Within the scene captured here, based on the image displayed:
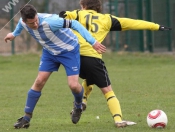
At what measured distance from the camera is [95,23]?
7.37 m

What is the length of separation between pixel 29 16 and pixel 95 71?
1.20 meters

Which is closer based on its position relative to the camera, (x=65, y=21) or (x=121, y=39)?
(x=65, y=21)

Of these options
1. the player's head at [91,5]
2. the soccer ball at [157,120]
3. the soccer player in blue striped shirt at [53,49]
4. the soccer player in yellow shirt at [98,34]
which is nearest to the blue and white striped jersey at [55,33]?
the soccer player in blue striped shirt at [53,49]

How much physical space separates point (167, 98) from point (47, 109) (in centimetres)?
228

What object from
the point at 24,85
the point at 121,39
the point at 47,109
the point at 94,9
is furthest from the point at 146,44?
the point at 94,9

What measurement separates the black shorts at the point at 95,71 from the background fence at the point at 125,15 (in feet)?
36.9

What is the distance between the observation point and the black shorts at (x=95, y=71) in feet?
23.9

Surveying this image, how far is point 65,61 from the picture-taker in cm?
716

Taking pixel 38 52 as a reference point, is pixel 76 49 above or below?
above

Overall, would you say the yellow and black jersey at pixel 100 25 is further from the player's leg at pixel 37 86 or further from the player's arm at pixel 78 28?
the player's arm at pixel 78 28

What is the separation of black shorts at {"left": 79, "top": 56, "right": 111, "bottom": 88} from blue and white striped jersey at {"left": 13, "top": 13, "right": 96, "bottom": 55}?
0.96ft

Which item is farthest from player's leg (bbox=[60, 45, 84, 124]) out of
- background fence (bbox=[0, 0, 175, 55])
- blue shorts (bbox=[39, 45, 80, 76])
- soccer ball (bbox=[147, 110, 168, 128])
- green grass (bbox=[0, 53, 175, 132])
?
background fence (bbox=[0, 0, 175, 55])

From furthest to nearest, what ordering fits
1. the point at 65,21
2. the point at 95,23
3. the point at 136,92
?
the point at 136,92
the point at 95,23
the point at 65,21

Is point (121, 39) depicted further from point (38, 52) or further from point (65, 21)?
point (65, 21)
